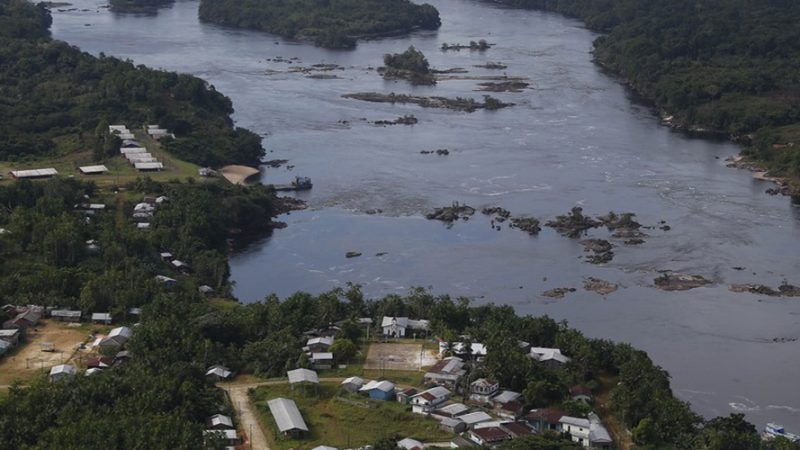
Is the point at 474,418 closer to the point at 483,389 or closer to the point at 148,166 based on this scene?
the point at 483,389

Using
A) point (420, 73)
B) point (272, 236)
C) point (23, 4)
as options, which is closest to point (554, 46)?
point (420, 73)

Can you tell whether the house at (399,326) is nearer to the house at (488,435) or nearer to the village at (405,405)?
the village at (405,405)

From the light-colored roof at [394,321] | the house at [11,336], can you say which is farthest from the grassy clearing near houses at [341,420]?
the house at [11,336]

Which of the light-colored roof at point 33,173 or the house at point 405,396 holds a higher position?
the house at point 405,396

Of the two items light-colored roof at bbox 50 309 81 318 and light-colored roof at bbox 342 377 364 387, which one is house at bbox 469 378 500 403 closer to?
light-colored roof at bbox 342 377 364 387

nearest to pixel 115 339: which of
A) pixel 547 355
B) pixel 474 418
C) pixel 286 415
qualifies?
pixel 286 415

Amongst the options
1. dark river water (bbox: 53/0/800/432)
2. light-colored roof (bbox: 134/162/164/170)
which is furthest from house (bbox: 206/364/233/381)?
light-colored roof (bbox: 134/162/164/170)
